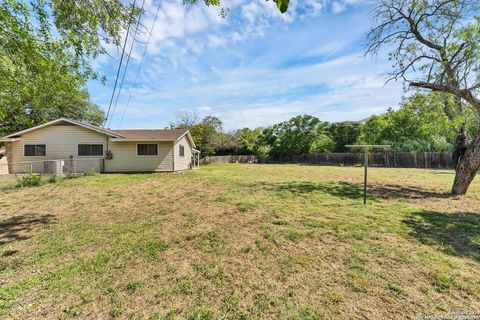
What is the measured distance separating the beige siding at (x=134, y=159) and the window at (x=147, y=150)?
20 cm

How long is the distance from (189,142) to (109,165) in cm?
Answer: 699

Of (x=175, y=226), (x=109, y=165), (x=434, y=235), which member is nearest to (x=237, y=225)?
(x=175, y=226)

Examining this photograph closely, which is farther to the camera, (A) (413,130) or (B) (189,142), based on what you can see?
(A) (413,130)

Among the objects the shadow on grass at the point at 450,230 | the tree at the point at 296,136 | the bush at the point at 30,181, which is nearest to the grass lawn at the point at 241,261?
the shadow on grass at the point at 450,230

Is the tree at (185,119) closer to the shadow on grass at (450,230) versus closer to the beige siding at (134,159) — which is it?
the beige siding at (134,159)

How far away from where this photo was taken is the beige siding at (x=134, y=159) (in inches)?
575

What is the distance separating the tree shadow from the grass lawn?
0.09 ft

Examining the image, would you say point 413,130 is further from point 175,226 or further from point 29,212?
point 29,212

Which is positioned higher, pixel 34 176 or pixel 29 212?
pixel 34 176

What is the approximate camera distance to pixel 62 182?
9836 mm

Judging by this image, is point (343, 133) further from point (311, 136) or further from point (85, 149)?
point (85, 149)

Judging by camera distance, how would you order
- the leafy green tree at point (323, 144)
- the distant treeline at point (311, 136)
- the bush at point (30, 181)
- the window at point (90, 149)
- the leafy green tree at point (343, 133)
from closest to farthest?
the bush at point (30, 181), the window at point (90, 149), the distant treeline at point (311, 136), the leafy green tree at point (343, 133), the leafy green tree at point (323, 144)

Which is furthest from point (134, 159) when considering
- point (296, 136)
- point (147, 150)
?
point (296, 136)

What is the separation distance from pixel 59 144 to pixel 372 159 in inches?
1104
